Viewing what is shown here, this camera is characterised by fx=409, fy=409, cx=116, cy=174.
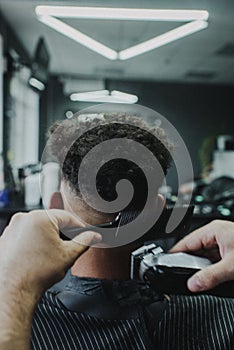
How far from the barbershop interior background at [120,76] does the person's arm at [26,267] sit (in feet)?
1.17

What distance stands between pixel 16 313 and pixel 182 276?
0.24 meters

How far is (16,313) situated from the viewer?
53 cm

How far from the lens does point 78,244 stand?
0.57 meters

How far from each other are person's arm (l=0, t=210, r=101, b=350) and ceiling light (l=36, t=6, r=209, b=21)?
233cm

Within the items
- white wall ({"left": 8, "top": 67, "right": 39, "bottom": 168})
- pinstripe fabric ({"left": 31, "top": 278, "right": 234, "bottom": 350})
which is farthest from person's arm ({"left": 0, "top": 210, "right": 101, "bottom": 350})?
white wall ({"left": 8, "top": 67, "right": 39, "bottom": 168})

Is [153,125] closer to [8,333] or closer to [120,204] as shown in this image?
[120,204]

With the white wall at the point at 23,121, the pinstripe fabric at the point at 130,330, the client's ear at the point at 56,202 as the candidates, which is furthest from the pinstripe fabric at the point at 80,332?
the white wall at the point at 23,121

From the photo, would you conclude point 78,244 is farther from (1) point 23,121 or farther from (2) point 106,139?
(1) point 23,121

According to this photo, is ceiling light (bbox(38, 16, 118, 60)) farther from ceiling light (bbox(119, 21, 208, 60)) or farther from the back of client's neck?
the back of client's neck

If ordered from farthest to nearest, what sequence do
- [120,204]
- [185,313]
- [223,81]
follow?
[223,81]
[185,313]
[120,204]

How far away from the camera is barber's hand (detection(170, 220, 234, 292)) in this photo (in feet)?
1.90

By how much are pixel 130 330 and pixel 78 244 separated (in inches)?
14.0

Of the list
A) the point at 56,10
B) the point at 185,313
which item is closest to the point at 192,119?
the point at 56,10

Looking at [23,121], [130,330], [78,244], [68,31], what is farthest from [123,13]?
[23,121]
